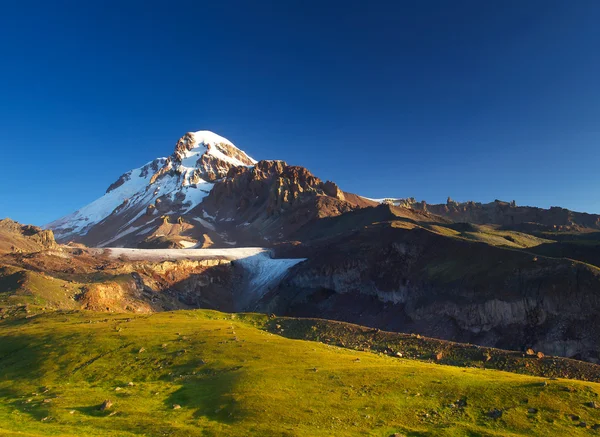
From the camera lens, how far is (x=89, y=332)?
5247 cm

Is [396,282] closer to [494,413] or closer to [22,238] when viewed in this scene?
[494,413]

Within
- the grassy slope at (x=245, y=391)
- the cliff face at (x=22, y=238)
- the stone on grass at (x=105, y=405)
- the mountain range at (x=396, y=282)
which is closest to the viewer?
the grassy slope at (x=245, y=391)

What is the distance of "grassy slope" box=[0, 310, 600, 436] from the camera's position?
25.6 metres

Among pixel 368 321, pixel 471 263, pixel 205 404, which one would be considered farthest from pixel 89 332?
pixel 471 263

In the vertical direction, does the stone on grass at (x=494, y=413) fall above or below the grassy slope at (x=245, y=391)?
above

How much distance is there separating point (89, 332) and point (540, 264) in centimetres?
8162

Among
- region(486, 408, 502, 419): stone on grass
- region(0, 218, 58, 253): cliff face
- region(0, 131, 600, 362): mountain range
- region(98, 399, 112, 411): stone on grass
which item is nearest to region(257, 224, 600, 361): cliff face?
region(0, 131, 600, 362): mountain range

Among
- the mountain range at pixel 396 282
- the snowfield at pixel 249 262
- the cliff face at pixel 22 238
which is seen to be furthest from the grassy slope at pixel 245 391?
the cliff face at pixel 22 238

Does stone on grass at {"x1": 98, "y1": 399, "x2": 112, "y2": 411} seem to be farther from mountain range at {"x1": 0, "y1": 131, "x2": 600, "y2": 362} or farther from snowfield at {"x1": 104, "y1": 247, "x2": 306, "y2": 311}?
snowfield at {"x1": 104, "y1": 247, "x2": 306, "y2": 311}

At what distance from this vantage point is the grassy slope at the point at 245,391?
84.0ft

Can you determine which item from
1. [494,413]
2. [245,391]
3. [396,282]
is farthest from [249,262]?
[494,413]

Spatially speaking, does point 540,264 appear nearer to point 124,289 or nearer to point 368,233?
point 368,233

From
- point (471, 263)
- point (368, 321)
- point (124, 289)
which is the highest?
point (471, 263)

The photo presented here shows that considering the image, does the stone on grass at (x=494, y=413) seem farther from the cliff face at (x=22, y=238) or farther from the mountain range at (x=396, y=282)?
the cliff face at (x=22, y=238)
